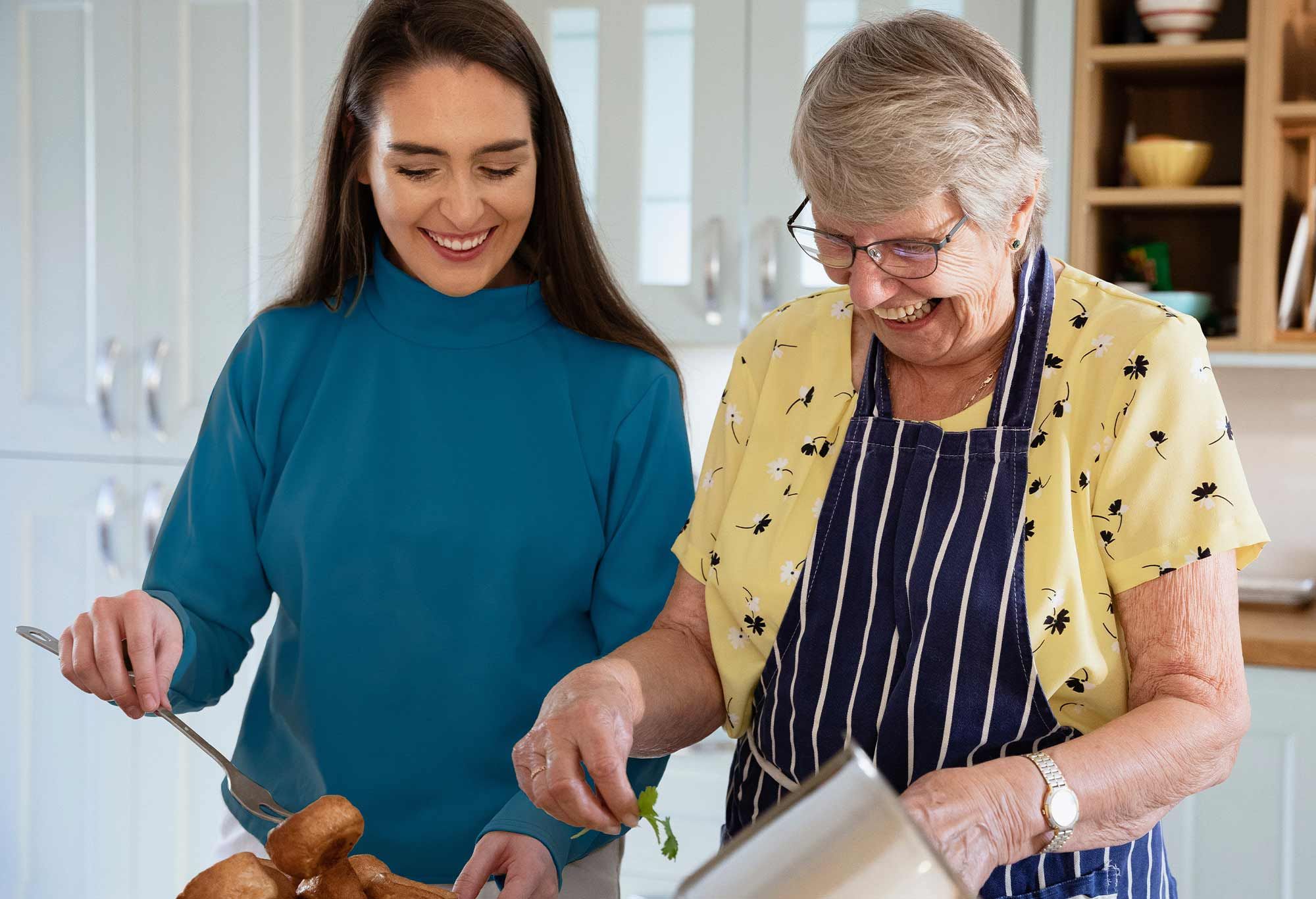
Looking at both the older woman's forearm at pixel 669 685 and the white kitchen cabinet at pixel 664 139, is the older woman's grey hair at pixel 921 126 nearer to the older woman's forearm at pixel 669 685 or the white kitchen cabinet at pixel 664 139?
the older woman's forearm at pixel 669 685

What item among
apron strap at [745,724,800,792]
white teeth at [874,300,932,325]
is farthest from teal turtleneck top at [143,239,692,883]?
white teeth at [874,300,932,325]

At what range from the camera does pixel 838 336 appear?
3.83 feet

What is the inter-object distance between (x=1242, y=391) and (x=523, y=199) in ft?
6.17

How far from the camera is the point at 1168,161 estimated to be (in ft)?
7.32

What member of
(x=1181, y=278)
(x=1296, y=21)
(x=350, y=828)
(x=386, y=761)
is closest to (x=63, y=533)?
(x=386, y=761)

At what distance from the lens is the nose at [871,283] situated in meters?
0.99

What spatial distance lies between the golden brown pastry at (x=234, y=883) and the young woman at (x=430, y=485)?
1.29 feet

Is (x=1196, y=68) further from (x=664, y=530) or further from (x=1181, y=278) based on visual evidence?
(x=664, y=530)

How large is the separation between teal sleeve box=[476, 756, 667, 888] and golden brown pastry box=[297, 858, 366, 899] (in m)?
0.20

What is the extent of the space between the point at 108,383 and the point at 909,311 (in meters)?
2.06

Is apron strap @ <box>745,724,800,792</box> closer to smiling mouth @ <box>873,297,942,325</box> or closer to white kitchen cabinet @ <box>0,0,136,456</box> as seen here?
smiling mouth @ <box>873,297,942,325</box>

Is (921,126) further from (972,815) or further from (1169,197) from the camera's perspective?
(1169,197)

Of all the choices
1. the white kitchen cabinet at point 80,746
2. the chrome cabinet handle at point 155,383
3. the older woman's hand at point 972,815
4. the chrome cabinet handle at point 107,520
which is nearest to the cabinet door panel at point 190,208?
the chrome cabinet handle at point 155,383

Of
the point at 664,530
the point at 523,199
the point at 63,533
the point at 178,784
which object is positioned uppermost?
the point at 523,199
